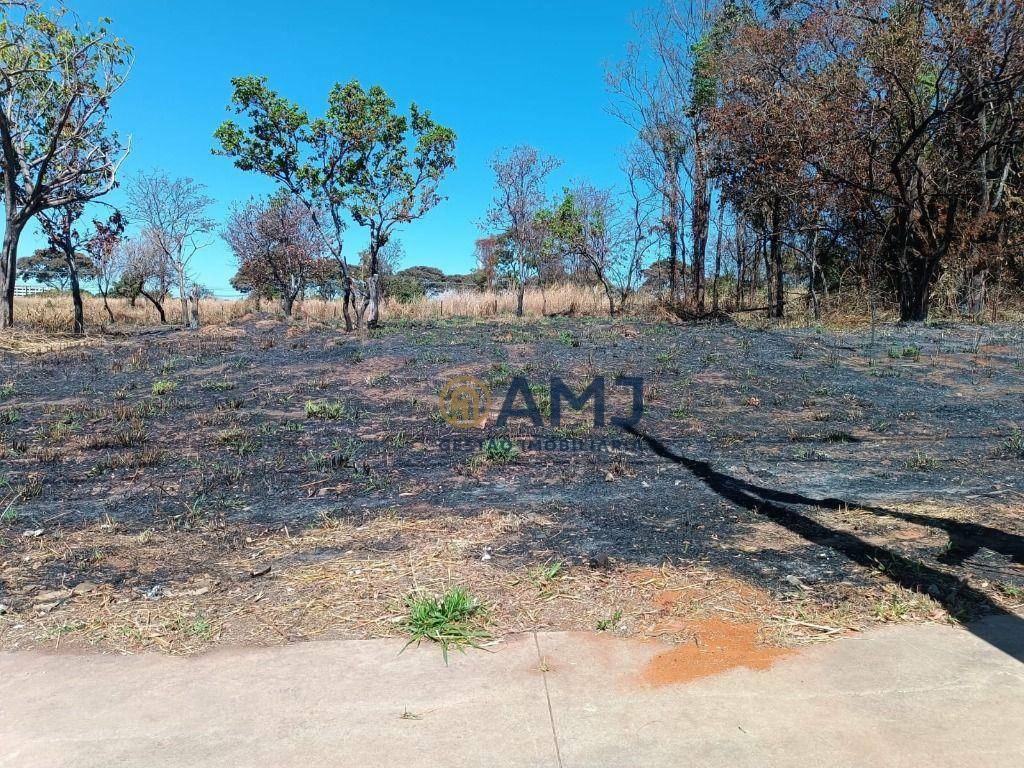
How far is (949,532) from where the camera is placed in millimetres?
3465

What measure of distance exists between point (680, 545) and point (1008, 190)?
16.5 m

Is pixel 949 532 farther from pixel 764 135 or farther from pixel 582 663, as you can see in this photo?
pixel 764 135

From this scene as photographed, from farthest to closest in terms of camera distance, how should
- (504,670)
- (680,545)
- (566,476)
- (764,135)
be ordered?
1. (764,135)
2. (566,476)
3. (680,545)
4. (504,670)

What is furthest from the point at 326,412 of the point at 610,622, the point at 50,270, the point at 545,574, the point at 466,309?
the point at 50,270

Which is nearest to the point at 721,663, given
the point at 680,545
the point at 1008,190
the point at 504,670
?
the point at 504,670

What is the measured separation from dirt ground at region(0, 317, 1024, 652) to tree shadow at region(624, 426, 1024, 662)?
0.02 m

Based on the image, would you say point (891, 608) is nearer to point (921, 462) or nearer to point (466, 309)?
point (921, 462)

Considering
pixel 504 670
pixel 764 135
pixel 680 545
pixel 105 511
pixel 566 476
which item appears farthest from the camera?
pixel 764 135

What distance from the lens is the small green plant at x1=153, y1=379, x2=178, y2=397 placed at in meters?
7.20

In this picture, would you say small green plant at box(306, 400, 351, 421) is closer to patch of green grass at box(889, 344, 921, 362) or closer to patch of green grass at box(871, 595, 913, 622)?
patch of green grass at box(871, 595, 913, 622)

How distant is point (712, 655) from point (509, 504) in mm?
1863

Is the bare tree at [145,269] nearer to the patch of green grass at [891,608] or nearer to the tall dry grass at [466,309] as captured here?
the tall dry grass at [466,309]

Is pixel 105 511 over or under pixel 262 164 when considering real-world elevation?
under

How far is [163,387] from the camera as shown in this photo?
734 cm
